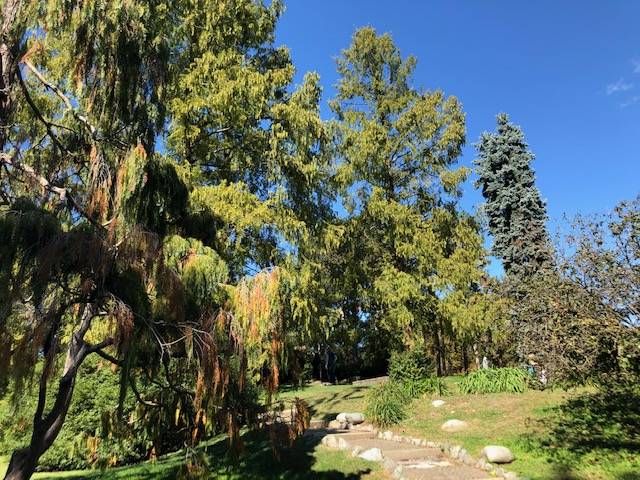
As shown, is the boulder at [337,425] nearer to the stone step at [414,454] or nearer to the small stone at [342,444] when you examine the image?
the small stone at [342,444]

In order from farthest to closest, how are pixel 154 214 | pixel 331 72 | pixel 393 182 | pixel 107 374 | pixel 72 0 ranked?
1. pixel 331 72
2. pixel 393 182
3. pixel 107 374
4. pixel 154 214
5. pixel 72 0

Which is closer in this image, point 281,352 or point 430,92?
point 281,352

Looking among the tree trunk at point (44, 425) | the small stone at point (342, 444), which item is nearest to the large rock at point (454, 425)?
the small stone at point (342, 444)

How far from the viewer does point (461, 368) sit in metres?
27.5

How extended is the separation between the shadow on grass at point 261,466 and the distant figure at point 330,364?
54.8ft

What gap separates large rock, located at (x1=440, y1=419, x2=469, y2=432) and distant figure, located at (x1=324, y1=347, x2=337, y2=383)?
16592 mm

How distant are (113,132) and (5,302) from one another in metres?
2.67

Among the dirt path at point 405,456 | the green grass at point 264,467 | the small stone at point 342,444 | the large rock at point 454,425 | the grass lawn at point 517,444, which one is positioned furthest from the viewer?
the large rock at point 454,425

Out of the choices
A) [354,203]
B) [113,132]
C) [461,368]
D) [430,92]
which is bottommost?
[461,368]

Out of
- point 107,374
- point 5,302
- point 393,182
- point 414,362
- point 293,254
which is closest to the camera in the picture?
point 5,302

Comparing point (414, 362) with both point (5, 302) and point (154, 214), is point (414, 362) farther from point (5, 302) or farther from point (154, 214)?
point (5, 302)

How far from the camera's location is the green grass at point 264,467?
761 cm

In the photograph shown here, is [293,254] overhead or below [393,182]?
below

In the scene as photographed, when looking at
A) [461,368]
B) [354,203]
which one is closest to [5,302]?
[354,203]
